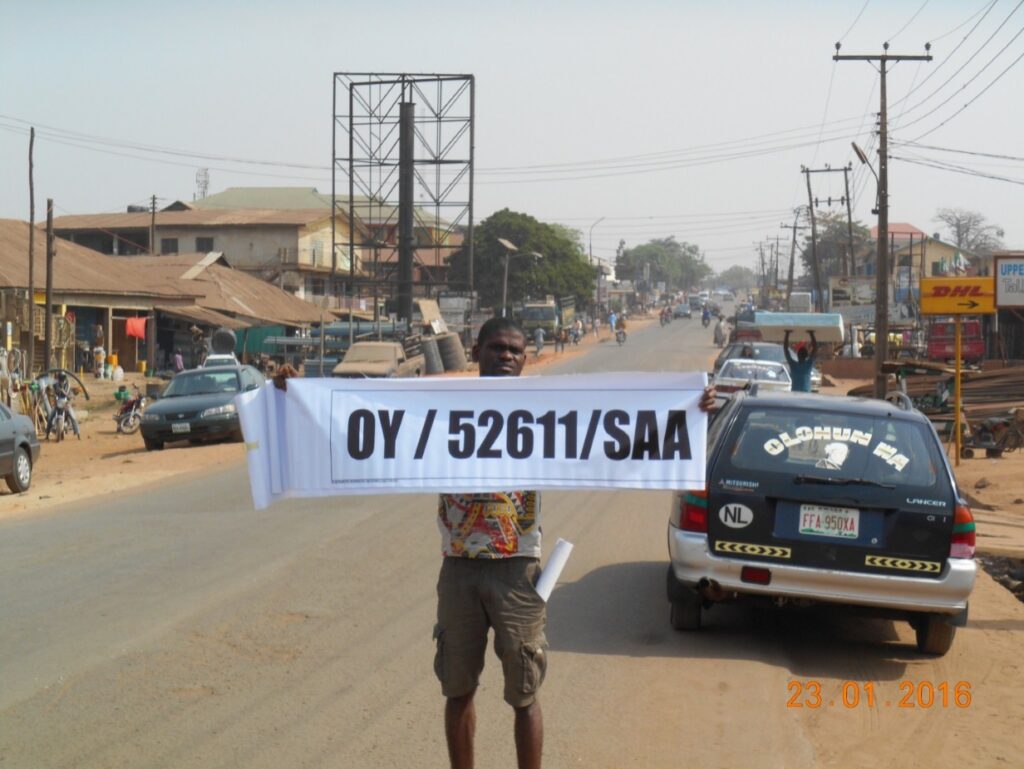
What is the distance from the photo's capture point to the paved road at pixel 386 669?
18.7 feet

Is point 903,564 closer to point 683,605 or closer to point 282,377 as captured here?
point 683,605

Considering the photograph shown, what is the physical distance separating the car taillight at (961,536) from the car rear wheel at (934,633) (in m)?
0.48

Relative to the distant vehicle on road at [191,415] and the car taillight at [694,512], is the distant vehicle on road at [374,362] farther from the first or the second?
the car taillight at [694,512]

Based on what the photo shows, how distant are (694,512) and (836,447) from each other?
0.99 metres

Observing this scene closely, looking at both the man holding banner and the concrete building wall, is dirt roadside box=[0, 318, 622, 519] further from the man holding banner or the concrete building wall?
the concrete building wall

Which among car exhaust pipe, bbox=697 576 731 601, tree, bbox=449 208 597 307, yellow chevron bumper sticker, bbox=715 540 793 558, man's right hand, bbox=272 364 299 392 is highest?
tree, bbox=449 208 597 307

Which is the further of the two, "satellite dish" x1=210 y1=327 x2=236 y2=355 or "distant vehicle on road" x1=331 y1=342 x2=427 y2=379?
"distant vehicle on road" x1=331 y1=342 x2=427 y2=379

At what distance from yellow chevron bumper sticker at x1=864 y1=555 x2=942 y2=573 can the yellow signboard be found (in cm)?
1177

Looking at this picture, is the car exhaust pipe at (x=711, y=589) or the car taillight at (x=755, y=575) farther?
the car exhaust pipe at (x=711, y=589)

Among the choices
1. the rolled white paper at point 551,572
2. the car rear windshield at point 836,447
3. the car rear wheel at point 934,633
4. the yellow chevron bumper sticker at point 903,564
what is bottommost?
the car rear wheel at point 934,633

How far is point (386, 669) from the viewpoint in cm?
696

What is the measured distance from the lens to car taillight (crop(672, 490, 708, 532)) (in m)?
7.49

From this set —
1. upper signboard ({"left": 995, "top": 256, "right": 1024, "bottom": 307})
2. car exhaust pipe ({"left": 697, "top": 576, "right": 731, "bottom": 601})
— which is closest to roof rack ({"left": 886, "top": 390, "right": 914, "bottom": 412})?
car exhaust pipe ({"left": 697, "top": 576, "right": 731, "bottom": 601})

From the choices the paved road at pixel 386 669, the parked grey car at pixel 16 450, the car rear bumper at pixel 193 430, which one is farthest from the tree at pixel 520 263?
the paved road at pixel 386 669
